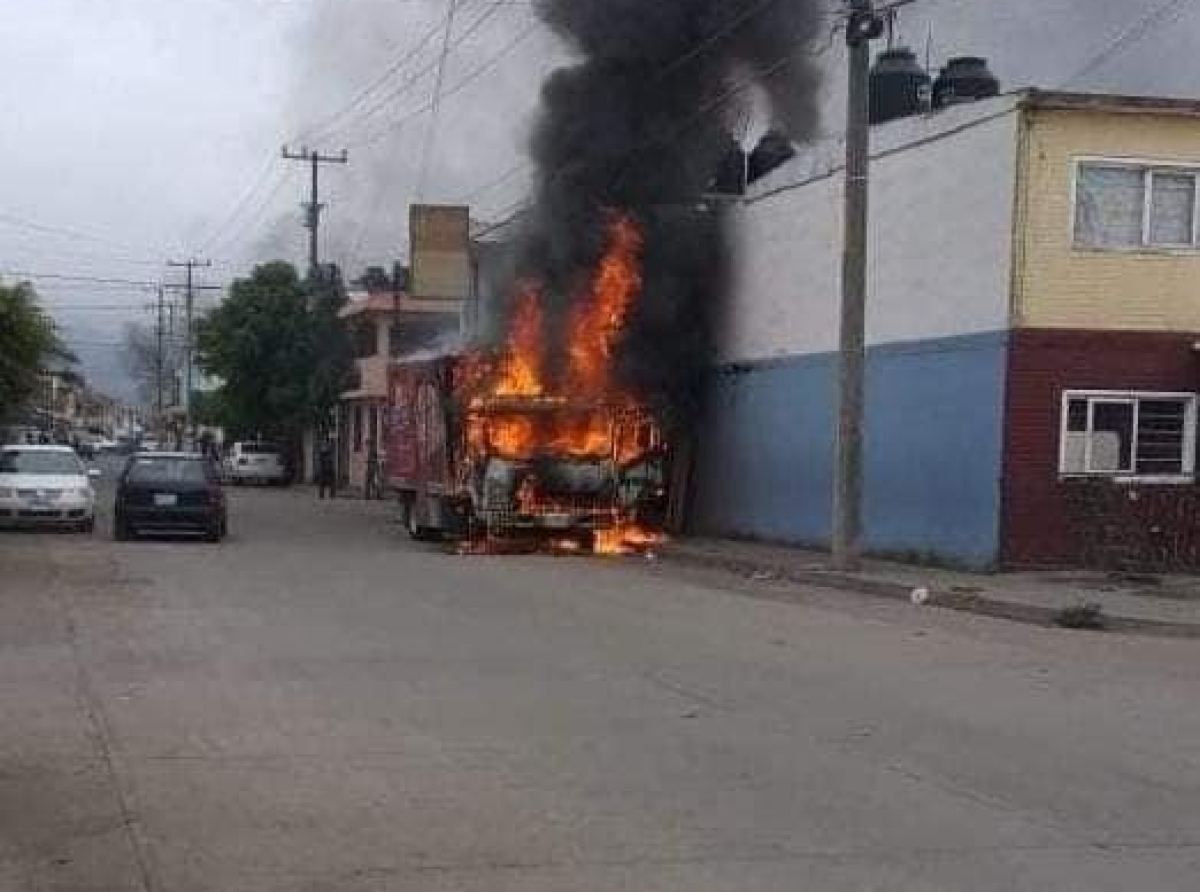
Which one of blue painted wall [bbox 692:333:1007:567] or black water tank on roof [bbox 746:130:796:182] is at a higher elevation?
black water tank on roof [bbox 746:130:796:182]

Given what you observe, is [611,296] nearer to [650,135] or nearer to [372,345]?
[650,135]

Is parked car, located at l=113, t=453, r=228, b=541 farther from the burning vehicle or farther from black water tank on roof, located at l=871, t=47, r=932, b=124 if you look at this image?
black water tank on roof, located at l=871, t=47, r=932, b=124

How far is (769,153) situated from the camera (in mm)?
33312

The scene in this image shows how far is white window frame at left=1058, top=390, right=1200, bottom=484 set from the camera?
21.3 m

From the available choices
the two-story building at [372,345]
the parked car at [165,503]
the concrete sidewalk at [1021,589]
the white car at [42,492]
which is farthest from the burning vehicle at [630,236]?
the two-story building at [372,345]

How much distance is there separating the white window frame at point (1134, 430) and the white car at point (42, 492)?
15.7 m

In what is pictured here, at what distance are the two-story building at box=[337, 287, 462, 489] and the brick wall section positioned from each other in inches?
1476

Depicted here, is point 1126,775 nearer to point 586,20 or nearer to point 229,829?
point 229,829

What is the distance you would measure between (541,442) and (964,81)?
359 inches

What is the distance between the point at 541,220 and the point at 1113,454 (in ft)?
38.7

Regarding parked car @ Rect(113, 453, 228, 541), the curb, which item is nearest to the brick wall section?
the curb

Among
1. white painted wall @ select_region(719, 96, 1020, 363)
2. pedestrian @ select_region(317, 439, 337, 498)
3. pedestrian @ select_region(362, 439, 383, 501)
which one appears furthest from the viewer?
pedestrian @ select_region(317, 439, 337, 498)

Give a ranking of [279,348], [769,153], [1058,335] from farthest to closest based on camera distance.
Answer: [279,348], [769,153], [1058,335]

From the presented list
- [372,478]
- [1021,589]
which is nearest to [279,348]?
[372,478]
